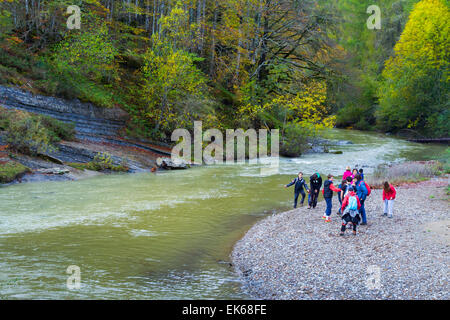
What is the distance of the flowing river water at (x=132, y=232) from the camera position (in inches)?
360

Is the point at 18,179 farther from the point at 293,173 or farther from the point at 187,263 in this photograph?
the point at 293,173

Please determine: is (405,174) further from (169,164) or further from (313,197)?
(169,164)

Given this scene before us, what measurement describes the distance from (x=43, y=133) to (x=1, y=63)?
767cm

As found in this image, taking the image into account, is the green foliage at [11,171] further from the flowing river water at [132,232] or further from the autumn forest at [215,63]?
the autumn forest at [215,63]

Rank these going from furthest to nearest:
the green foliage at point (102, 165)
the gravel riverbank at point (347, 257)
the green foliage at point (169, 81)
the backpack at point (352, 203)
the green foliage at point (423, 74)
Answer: the green foliage at point (423, 74) → the green foliage at point (169, 81) → the green foliage at point (102, 165) → the backpack at point (352, 203) → the gravel riverbank at point (347, 257)

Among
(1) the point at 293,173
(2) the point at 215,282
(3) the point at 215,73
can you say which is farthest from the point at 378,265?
(3) the point at 215,73

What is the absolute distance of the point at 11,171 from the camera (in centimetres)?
1992

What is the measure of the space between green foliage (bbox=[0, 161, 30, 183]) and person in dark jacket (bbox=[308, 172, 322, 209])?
45.9 feet

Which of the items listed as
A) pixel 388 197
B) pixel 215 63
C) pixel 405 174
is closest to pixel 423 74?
pixel 215 63

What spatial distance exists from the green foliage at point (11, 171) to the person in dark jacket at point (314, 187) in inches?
551

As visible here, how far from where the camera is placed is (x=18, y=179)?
2006 centimetres

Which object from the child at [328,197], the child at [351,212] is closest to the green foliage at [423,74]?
the child at [328,197]

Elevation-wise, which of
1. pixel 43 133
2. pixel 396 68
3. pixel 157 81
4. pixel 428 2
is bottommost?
pixel 43 133

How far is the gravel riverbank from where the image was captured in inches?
339
